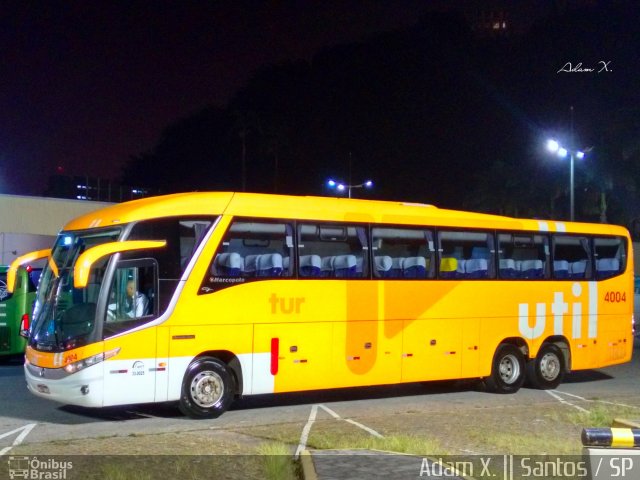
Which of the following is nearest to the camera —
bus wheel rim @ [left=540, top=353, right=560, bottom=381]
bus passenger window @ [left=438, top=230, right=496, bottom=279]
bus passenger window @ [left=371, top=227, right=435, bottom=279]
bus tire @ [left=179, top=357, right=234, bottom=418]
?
bus tire @ [left=179, top=357, right=234, bottom=418]

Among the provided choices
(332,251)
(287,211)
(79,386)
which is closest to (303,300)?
(332,251)

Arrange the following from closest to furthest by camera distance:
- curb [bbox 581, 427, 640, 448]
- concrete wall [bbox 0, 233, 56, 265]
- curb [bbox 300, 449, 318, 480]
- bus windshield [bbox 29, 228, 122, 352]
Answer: curb [bbox 581, 427, 640, 448] < curb [bbox 300, 449, 318, 480] < bus windshield [bbox 29, 228, 122, 352] < concrete wall [bbox 0, 233, 56, 265]

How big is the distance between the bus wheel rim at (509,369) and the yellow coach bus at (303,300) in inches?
1.1

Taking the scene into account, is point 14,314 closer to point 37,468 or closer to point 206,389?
point 206,389

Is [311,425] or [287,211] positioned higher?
[287,211]

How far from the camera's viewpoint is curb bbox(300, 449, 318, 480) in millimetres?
7744

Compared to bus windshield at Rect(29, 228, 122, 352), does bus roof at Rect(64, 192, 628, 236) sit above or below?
above

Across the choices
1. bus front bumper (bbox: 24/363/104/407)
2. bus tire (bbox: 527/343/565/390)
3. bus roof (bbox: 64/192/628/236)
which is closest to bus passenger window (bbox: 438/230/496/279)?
bus roof (bbox: 64/192/628/236)

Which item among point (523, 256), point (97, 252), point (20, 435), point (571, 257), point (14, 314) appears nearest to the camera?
point (20, 435)

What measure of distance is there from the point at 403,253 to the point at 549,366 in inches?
171

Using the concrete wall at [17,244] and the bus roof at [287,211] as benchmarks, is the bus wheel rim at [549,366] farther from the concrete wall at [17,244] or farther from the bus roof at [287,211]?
the concrete wall at [17,244]

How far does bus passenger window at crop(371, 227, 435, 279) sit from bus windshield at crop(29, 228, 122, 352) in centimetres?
455

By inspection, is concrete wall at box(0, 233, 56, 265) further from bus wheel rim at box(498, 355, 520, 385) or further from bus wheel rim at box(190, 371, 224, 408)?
bus wheel rim at box(190, 371, 224, 408)

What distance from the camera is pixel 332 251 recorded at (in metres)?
Result: 13.8
